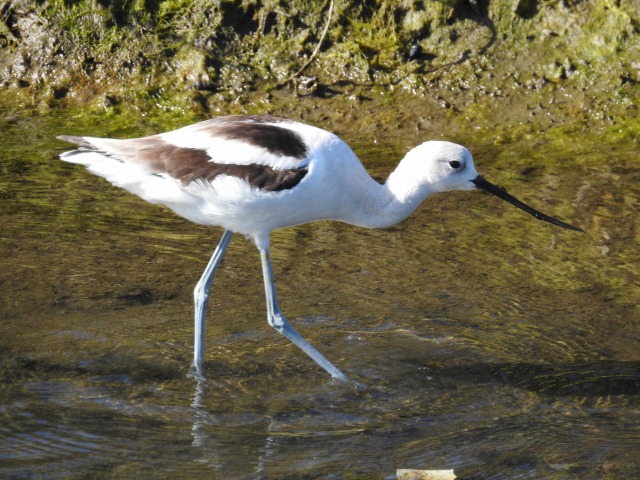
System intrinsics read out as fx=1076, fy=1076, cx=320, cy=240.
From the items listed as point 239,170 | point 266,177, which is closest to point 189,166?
point 239,170

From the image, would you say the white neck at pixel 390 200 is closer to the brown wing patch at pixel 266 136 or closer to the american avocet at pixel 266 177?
the american avocet at pixel 266 177

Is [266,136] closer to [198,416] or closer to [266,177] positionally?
[266,177]

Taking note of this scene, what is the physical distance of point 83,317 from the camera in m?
4.99

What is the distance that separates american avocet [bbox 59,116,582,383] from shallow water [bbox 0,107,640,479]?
1.02 ft

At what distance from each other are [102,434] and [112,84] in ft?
13.0

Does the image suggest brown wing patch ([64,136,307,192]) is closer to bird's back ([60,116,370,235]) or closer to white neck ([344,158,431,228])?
bird's back ([60,116,370,235])

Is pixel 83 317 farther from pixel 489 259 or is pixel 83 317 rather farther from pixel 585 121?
pixel 585 121

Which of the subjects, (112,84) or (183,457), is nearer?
(183,457)

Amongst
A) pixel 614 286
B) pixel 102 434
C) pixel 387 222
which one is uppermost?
pixel 387 222

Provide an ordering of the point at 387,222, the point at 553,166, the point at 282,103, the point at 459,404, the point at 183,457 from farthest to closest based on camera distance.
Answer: the point at 282,103, the point at 553,166, the point at 387,222, the point at 459,404, the point at 183,457

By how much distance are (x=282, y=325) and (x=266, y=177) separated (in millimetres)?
742

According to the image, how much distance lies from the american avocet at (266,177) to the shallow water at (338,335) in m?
0.31

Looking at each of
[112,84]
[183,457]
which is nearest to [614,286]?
[183,457]

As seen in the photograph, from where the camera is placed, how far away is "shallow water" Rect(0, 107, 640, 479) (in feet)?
13.0
